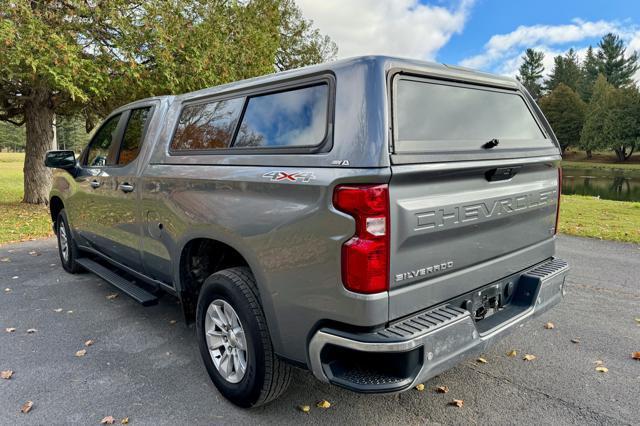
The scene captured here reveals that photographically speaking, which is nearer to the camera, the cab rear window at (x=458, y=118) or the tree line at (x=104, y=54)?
the cab rear window at (x=458, y=118)

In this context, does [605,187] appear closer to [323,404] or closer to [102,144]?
[102,144]

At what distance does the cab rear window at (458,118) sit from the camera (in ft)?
7.68

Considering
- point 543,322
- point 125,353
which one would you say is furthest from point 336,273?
point 543,322

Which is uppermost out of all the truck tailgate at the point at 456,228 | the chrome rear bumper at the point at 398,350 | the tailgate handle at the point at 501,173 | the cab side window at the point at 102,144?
the cab side window at the point at 102,144

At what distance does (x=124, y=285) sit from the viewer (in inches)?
162

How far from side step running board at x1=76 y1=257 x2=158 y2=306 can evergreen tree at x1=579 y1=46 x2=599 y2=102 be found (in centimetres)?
8528

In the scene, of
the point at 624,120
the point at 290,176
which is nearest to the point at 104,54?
the point at 290,176

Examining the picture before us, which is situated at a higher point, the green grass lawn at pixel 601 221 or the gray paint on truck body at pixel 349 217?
the gray paint on truck body at pixel 349 217

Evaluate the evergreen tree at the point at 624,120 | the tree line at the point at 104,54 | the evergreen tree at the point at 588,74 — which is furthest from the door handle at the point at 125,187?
the evergreen tree at the point at 588,74

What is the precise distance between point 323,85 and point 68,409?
2504mm

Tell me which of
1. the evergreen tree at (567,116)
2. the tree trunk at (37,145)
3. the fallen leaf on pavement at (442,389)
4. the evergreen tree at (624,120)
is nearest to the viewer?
the fallen leaf on pavement at (442,389)

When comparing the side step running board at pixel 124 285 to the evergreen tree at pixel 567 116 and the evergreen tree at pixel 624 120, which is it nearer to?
the evergreen tree at pixel 624 120

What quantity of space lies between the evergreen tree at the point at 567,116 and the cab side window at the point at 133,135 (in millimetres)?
70574

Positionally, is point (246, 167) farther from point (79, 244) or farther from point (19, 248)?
point (19, 248)
